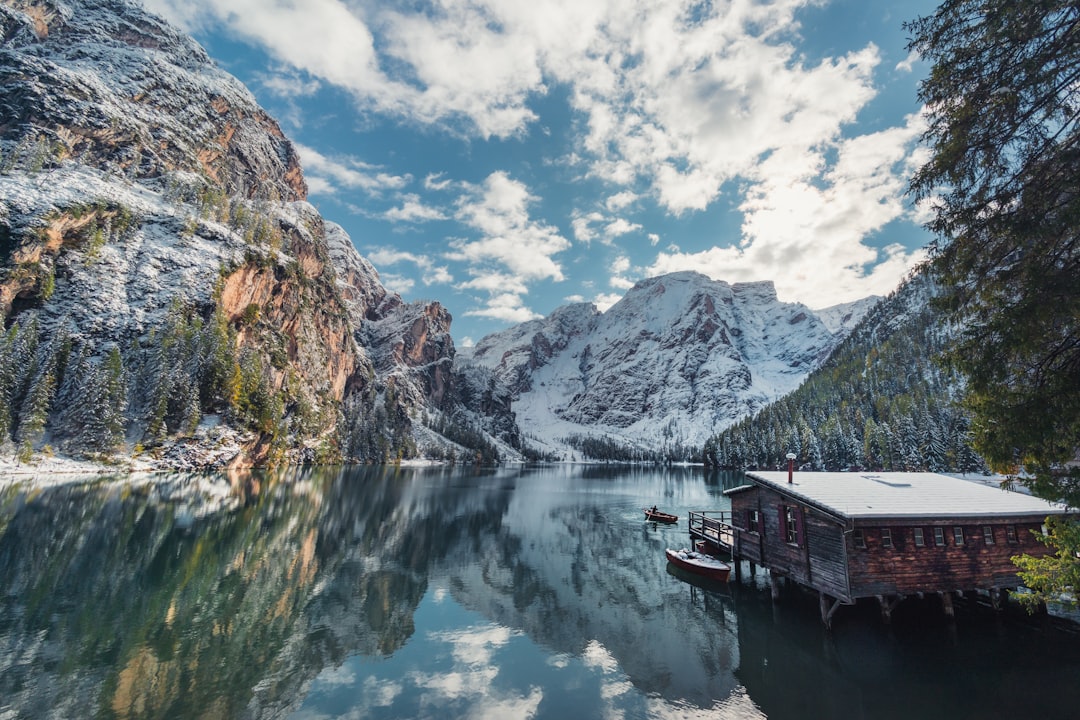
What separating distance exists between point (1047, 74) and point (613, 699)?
1982 cm

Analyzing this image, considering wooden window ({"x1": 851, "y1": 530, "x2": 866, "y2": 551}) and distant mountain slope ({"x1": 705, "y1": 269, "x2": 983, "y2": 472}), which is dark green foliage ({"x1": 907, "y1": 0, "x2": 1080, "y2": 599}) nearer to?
wooden window ({"x1": 851, "y1": 530, "x2": 866, "y2": 551})

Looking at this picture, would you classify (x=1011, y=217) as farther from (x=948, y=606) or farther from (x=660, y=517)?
(x=660, y=517)

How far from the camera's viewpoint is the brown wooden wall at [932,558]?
21.9 m

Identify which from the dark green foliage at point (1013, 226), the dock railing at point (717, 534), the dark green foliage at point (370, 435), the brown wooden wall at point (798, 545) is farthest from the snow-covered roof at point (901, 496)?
the dark green foliage at point (370, 435)

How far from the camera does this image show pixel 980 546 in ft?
77.8

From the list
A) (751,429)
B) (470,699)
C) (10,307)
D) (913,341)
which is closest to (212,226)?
(10,307)

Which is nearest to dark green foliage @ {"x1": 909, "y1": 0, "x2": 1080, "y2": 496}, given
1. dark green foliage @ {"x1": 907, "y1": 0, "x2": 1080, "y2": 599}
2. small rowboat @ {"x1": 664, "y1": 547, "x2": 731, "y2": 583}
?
dark green foliage @ {"x1": 907, "y1": 0, "x2": 1080, "y2": 599}

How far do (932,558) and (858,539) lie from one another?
4.25 meters

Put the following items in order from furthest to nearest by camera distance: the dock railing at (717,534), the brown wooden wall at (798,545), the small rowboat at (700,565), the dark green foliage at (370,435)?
the dark green foliage at (370,435)
the dock railing at (717,534)
the small rowboat at (700,565)
the brown wooden wall at (798,545)

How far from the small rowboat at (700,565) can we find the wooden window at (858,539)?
10.1 m

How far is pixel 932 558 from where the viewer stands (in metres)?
22.8

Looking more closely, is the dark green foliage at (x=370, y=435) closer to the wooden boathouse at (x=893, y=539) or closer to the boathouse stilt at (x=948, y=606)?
the wooden boathouse at (x=893, y=539)

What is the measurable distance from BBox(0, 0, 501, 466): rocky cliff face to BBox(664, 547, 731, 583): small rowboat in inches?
3280

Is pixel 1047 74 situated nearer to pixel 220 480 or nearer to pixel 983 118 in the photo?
pixel 983 118
